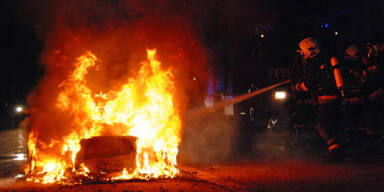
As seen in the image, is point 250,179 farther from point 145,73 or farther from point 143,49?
point 143,49

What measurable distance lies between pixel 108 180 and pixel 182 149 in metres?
4.92

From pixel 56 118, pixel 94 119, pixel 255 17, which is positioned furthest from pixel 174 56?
pixel 255 17

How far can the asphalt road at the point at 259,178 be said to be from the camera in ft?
19.5

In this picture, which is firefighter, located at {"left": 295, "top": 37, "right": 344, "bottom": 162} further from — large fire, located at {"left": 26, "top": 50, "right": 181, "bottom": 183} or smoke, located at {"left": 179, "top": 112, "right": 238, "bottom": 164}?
large fire, located at {"left": 26, "top": 50, "right": 181, "bottom": 183}

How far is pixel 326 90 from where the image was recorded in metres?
8.54

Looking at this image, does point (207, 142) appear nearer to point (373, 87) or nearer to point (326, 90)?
point (326, 90)

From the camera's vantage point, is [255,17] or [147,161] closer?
[147,161]

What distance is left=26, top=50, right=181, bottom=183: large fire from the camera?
7.25 metres

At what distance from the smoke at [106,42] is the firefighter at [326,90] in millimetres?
3353

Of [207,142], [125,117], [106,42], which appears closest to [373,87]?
[207,142]

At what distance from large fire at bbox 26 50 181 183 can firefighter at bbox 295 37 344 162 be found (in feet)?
11.9

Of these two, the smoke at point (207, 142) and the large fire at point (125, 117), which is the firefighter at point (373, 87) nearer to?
the smoke at point (207, 142)

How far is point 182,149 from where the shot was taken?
11.2 m

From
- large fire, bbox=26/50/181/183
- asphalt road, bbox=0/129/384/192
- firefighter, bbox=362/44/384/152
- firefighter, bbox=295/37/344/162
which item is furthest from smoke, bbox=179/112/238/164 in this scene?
firefighter, bbox=362/44/384/152
